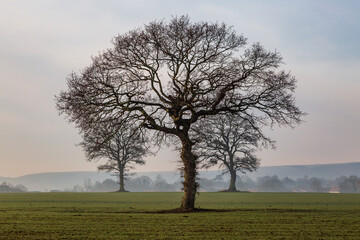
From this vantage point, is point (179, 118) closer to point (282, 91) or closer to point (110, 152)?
point (282, 91)

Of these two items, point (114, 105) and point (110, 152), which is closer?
point (114, 105)

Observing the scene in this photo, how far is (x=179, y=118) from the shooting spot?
2898 cm

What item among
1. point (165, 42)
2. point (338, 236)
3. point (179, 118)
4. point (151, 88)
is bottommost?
point (338, 236)

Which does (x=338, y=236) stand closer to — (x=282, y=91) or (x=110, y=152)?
(x=282, y=91)

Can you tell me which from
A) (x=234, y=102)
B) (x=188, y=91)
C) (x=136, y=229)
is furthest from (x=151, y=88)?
(x=136, y=229)

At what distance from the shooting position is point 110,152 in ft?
254

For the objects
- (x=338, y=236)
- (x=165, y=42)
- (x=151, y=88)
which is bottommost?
(x=338, y=236)

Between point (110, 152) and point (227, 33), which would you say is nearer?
point (227, 33)

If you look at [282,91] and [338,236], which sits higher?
[282,91]

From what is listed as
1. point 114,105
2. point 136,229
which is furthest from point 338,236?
point 114,105

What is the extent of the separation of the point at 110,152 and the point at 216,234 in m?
62.8

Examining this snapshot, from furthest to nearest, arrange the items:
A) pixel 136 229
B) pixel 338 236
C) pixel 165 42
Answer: pixel 165 42 → pixel 136 229 → pixel 338 236

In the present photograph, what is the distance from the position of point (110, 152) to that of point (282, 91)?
52.1 m

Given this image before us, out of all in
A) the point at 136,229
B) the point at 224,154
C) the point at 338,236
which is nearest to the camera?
the point at 338,236
